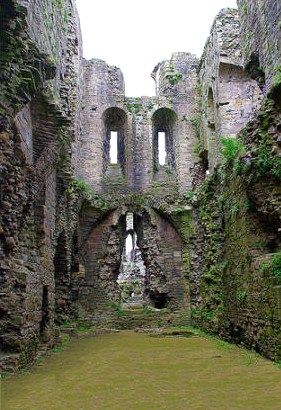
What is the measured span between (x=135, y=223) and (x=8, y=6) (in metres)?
13.8

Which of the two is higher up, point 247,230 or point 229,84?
point 229,84

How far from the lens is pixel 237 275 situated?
30.1ft

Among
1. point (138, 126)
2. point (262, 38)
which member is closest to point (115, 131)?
point (138, 126)

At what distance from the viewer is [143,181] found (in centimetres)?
2066

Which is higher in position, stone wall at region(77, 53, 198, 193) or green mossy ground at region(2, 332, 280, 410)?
stone wall at region(77, 53, 198, 193)

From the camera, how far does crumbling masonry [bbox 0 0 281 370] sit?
23.7 feet

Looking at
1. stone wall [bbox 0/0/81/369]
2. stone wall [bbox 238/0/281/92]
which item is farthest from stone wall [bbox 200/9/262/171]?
stone wall [bbox 0/0/81/369]

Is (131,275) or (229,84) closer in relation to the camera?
(229,84)

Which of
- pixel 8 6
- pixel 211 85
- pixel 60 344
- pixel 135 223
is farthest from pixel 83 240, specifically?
pixel 8 6

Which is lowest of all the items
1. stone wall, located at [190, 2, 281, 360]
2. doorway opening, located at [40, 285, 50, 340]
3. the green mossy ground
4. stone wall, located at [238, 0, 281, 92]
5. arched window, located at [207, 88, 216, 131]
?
the green mossy ground

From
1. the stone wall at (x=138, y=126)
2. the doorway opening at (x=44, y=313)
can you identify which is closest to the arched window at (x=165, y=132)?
the stone wall at (x=138, y=126)

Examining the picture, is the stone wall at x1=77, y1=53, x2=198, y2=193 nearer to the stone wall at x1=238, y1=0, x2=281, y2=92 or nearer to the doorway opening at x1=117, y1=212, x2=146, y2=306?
the doorway opening at x1=117, y1=212, x2=146, y2=306

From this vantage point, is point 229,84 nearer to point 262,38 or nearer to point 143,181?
point 143,181

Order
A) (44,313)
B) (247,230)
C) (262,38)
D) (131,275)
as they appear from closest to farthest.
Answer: (247,230) < (44,313) < (262,38) < (131,275)
